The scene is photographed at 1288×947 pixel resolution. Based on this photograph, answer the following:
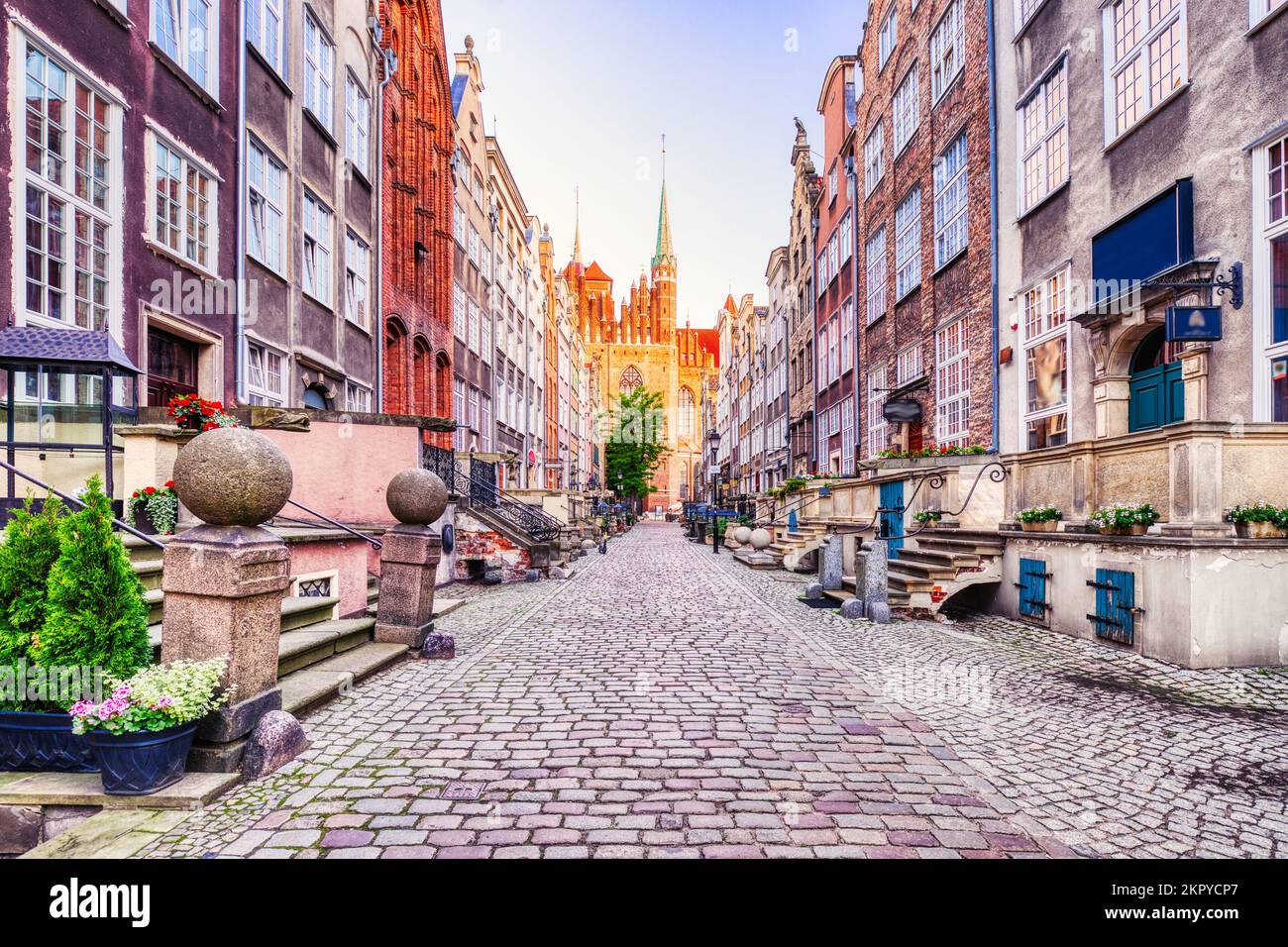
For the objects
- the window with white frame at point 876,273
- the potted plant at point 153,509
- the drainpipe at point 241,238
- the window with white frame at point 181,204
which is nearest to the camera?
the potted plant at point 153,509

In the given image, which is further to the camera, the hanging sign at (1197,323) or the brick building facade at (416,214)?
the brick building facade at (416,214)

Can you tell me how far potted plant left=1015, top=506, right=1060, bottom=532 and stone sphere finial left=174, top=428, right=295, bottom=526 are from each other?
29.4 feet

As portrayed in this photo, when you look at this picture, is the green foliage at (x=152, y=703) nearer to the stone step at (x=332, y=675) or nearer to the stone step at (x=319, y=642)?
the stone step at (x=332, y=675)

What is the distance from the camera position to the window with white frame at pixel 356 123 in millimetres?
16500

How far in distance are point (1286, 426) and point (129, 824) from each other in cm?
956

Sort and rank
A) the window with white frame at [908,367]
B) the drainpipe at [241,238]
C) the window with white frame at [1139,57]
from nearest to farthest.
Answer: the window with white frame at [1139,57] → the drainpipe at [241,238] → the window with white frame at [908,367]

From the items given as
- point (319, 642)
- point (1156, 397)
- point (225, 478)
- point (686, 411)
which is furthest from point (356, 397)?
point (686, 411)

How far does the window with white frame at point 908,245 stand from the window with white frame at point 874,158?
7.57ft

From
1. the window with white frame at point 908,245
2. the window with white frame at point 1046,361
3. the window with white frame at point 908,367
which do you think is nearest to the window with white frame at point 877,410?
the window with white frame at point 908,367

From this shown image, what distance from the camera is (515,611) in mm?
10906

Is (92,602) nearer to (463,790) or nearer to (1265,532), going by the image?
(463,790)

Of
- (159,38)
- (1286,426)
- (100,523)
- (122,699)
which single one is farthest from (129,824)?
(159,38)

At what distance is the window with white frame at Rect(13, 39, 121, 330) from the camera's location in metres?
7.80

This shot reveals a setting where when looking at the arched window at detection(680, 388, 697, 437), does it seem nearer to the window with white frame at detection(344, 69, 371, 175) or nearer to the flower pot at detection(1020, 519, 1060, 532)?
the window with white frame at detection(344, 69, 371, 175)
